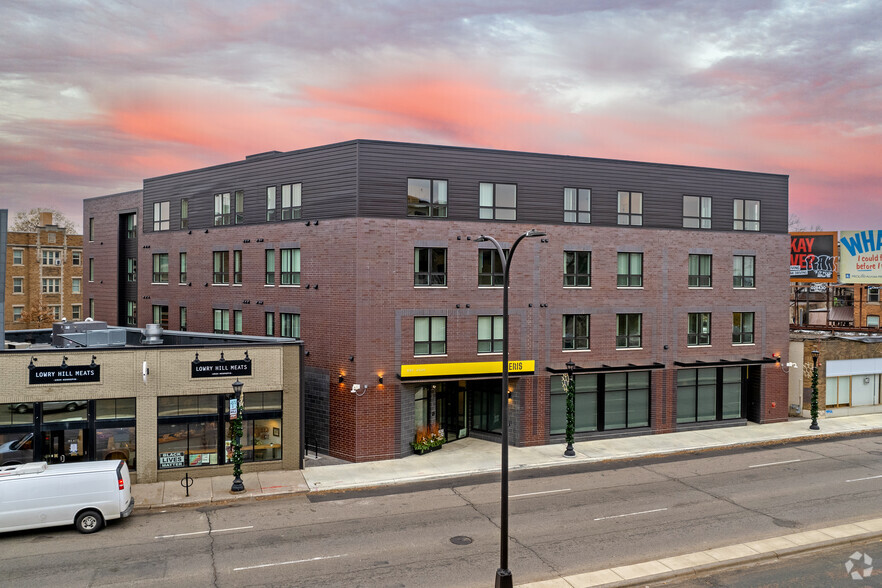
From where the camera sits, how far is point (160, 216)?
133 feet

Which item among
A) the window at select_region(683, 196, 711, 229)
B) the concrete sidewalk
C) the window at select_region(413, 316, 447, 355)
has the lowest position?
the concrete sidewalk

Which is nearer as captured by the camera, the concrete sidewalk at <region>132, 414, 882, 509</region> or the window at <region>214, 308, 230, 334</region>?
the concrete sidewalk at <region>132, 414, 882, 509</region>

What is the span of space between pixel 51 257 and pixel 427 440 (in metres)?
56.1

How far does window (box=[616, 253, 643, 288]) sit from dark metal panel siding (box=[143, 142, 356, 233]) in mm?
15106

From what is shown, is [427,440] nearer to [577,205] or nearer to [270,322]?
[270,322]

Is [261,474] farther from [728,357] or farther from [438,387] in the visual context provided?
[728,357]

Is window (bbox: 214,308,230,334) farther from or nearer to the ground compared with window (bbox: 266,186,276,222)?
nearer to the ground

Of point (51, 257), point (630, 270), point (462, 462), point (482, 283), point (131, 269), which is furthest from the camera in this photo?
point (51, 257)

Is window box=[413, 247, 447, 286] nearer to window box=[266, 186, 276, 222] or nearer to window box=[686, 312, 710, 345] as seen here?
window box=[266, 186, 276, 222]

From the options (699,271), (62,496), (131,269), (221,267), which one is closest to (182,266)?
(221,267)

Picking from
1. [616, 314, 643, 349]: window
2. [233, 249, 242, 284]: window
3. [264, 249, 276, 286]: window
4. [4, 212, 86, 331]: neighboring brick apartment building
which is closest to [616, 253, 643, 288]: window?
[616, 314, 643, 349]: window

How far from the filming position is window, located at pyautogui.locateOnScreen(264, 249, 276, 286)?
3325 centimetres

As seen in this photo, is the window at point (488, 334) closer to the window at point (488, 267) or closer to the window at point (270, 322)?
the window at point (488, 267)

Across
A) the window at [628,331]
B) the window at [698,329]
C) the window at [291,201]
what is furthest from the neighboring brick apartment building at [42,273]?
the window at [698,329]
